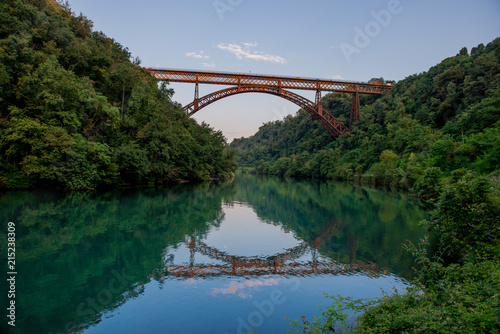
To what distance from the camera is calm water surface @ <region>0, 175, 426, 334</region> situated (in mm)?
4367

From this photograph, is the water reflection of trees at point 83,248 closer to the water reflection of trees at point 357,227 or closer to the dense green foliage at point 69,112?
the dense green foliage at point 69,112

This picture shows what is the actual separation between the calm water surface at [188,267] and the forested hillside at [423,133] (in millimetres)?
4123

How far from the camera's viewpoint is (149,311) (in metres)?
4.50

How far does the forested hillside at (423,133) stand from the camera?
16688 millimetres

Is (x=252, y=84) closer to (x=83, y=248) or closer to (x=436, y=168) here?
(x=436, y=168)

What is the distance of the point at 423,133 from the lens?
87.2ft

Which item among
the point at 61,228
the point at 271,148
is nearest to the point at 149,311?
the point at 61,228

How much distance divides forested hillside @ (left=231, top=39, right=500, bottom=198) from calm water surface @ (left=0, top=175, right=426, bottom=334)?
4.12 m

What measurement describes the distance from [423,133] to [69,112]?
26888 mm

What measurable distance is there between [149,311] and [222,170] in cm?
3607

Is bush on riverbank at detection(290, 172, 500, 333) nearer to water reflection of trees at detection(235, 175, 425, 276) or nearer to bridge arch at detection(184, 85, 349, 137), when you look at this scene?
water reflection of trees at detection(235, 175, 425, 276)

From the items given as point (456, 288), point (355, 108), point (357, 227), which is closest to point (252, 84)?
point (355, 108)

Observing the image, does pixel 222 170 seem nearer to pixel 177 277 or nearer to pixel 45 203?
pixel 45 203

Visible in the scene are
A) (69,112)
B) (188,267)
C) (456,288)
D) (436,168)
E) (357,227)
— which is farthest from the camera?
(69,112)
